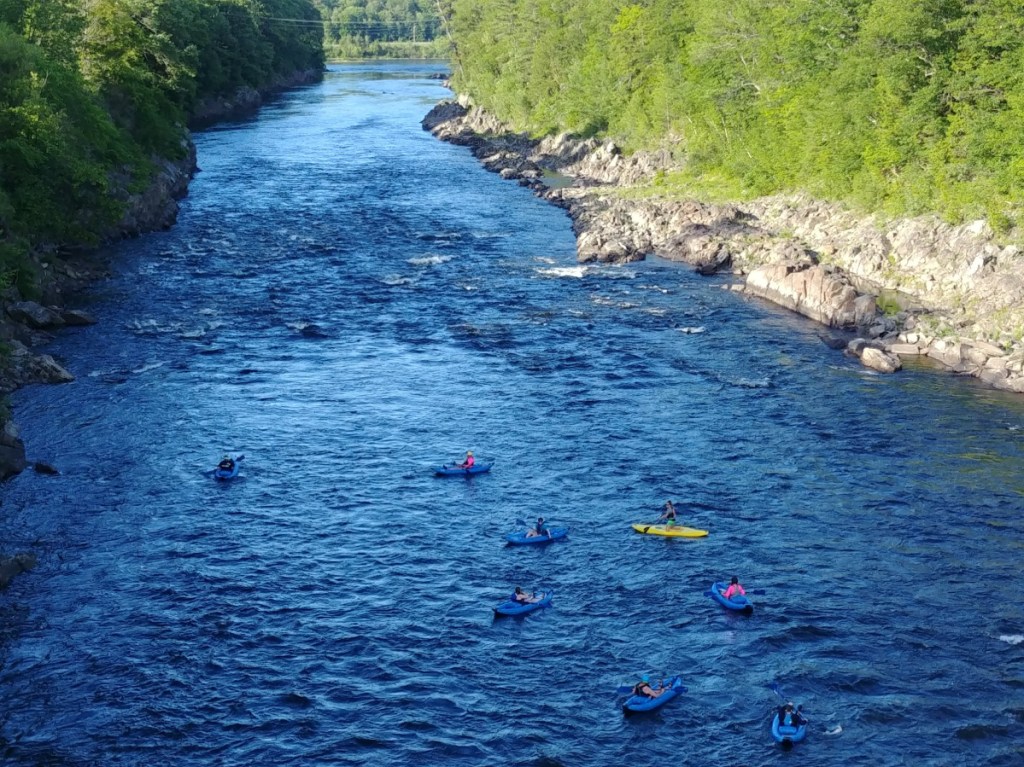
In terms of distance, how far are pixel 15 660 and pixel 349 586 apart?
1095 cm

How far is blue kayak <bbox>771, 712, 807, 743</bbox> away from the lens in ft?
101

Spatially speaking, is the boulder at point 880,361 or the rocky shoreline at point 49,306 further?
the boulder at point 880,361

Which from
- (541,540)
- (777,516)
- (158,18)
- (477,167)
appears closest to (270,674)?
(541,540)

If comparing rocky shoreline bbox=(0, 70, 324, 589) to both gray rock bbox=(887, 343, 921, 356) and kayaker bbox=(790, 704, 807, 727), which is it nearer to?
kayaker bbox=(790, 704, 807, 727)

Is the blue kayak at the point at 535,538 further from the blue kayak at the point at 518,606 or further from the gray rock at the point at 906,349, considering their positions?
the gray rock at the point at 906,349

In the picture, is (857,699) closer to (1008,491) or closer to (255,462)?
(1008,491)

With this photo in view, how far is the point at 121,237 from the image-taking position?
86562 mm

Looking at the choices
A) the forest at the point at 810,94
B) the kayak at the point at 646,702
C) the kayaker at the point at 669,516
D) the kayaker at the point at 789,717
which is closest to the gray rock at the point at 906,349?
the forest at the point at 810,94

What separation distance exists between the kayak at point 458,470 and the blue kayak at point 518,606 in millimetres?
10749

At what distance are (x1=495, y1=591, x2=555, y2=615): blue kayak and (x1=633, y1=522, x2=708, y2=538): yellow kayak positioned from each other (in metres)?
6.22

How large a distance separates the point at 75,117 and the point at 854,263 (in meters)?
54.3

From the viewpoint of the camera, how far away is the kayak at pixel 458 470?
47.8m

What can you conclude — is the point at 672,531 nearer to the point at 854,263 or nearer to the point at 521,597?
the point at 521,597

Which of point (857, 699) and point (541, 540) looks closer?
point (857, 699)
